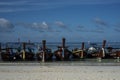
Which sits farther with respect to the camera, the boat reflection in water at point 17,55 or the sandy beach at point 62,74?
the boat reflection in water at point 17,55

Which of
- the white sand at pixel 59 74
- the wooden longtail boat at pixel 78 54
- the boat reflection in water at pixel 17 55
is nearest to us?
the white sand at pixel 59 74

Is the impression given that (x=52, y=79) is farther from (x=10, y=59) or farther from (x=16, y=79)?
(x=10, y=59)

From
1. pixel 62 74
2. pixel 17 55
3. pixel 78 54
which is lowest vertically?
pixel 62 74

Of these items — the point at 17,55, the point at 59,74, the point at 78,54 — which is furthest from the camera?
the point at 78,54

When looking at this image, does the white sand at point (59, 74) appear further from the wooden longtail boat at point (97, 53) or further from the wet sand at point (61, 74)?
the wooden longtail boat at point (97, 53)

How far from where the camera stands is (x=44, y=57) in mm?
35688

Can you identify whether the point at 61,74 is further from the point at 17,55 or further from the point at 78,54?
the point at 78,54

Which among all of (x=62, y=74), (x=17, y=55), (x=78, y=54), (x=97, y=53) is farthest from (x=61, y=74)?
(x=97, y=53)

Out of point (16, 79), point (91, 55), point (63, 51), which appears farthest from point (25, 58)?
point (16, 79)

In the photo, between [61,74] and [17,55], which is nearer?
[61,74]

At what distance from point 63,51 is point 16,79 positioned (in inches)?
650

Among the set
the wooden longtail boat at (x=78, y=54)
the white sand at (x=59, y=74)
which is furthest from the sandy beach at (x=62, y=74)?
the wooden longtail boat at (x=78, y=54)

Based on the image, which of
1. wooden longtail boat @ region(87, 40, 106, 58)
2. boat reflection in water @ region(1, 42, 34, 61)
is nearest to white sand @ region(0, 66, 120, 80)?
boat reflection in water @ region(1, 42, 34, 61)

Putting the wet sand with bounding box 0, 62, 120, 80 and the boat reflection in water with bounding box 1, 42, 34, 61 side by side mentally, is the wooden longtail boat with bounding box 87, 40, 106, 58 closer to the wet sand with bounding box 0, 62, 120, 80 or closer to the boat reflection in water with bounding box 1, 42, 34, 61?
the boat reflection in water with bounding box 1, 42, 34, 61
